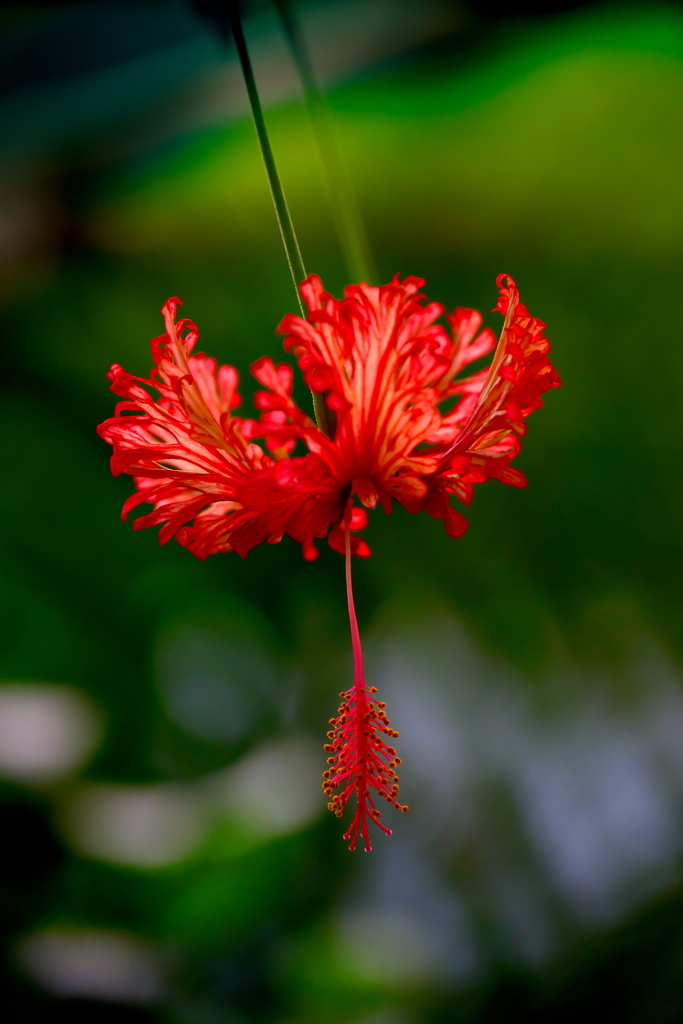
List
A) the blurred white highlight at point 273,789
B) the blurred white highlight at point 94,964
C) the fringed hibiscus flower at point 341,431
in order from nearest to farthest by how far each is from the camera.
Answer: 1. the fringed hibiscus flower at point 341,431
2. the blurred white highlight at point 94,964
3. the blurred white highlight at point 273,789

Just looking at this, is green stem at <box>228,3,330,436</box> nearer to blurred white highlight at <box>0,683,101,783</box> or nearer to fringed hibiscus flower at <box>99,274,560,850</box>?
fringed hibiscus flower at <box>99,274,560,850</box>

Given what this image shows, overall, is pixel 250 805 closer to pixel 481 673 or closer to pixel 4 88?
pixel 481 673

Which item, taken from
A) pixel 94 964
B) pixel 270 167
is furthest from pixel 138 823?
pixel 270 167

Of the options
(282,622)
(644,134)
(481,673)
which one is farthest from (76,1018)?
(644,134)

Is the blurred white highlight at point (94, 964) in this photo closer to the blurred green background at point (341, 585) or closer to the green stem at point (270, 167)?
the blurred green background at point (341, 585)

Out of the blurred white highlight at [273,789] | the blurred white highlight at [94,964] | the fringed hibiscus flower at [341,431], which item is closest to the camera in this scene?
the fringed hibiscus flower at [341,431]

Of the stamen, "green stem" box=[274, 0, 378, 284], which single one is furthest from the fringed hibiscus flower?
"green stem" box=[274, 0, 378, 284]

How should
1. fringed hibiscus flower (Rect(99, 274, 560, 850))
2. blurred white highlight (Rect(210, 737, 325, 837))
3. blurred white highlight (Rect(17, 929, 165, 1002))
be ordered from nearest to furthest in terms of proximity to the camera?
fringed hibiscus flower (Rect(99, 274, 560, 850)), blurred white highlight (Rect(17, 929, 165, 1002)), blurred white highlight (Rect(210, 737, 325, 837))

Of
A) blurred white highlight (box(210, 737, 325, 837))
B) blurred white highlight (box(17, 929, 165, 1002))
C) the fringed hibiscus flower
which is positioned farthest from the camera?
blurred white highlight (box(210, 737, 325, 837))

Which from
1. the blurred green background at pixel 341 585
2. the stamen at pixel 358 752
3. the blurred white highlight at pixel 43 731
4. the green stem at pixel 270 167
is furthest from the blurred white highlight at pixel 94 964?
the green stem at pixel 270 167
